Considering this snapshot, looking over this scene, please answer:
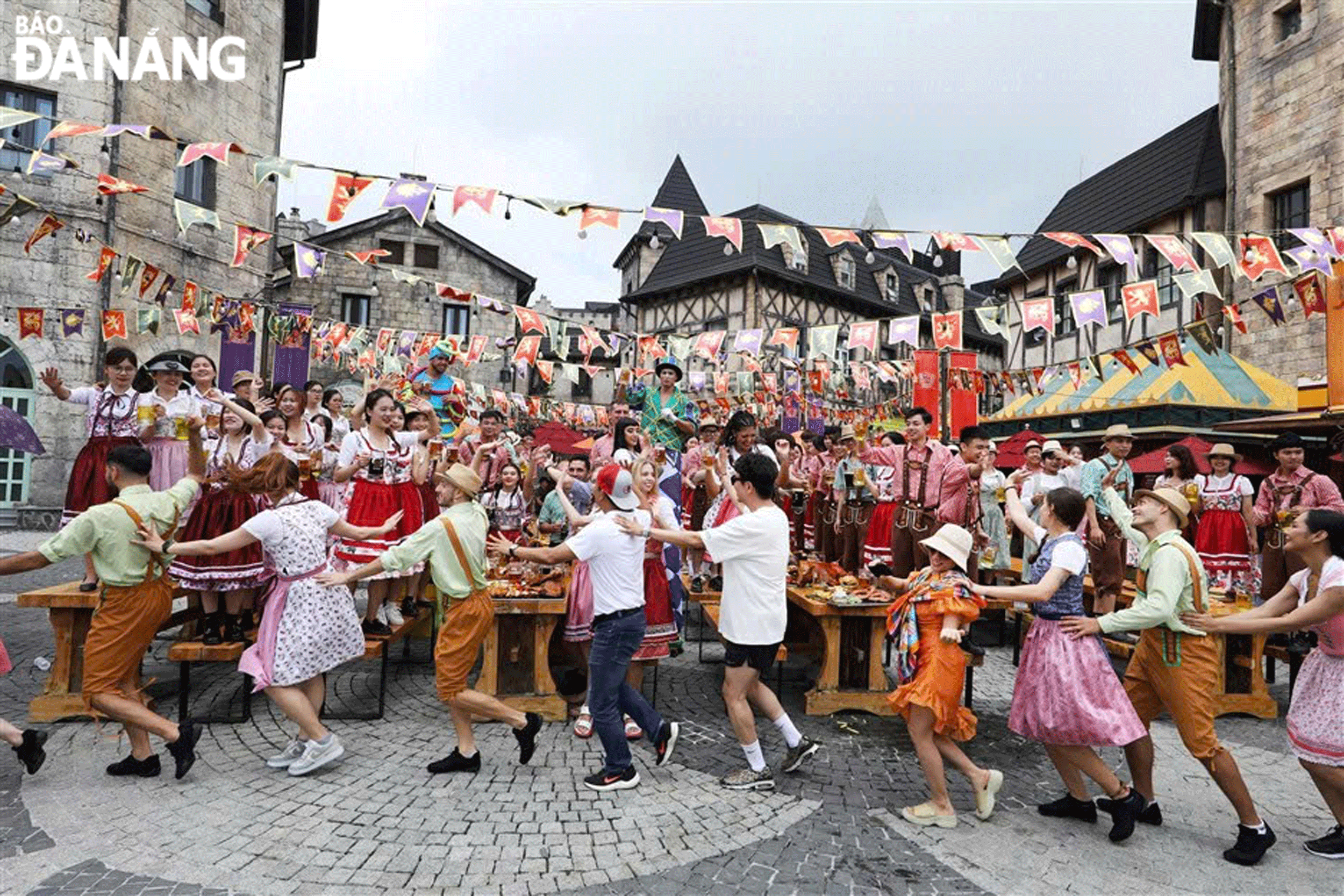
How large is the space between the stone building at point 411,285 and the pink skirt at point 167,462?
64.4 ft

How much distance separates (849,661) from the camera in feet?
19.9

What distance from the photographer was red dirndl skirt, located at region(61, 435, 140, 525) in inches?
221

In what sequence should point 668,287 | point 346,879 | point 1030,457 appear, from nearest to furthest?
point 346,879
point 1030,457
point 668,287

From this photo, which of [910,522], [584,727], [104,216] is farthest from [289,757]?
[104,216]

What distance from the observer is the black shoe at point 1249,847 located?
3.65m

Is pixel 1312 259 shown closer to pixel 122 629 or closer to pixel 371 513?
pixel 371 513

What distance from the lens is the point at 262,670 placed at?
4.29m

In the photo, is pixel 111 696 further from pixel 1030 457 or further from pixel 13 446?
pixel 1030 457

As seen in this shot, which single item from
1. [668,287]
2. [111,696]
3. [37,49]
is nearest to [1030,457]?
[111,696]

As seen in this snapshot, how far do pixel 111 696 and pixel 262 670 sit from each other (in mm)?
790

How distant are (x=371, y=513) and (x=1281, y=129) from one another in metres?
20.2

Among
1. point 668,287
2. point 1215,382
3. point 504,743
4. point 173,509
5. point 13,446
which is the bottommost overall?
point 504,743

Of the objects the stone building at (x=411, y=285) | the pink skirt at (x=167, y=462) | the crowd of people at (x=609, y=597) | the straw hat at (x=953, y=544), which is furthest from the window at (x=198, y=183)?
the straw hat at (x=953, y=544)

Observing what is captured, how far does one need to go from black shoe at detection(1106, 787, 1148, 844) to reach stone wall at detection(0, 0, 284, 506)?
16.6m
